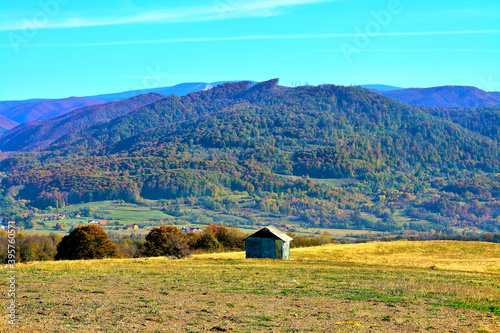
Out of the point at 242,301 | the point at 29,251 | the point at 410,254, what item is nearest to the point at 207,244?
the point at 29,251

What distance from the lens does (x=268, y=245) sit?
60.5 m

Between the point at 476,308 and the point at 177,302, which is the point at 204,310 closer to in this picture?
the point at 177,302

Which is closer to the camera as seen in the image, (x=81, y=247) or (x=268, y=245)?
(x=268, y=245)

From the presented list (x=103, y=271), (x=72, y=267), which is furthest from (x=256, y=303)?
(x=72, y=267)

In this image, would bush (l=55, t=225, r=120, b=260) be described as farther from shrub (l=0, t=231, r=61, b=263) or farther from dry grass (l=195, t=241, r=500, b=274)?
dry grass (l=195, t=241, r=500, b=274)

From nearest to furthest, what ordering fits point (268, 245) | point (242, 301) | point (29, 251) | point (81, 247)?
point (242, 301)
point (268, 245)
point (81, 247)
point (29, 251)

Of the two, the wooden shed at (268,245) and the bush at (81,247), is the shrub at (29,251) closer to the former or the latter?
the bush at (81,247)

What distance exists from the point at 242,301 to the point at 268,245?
34.7 meters

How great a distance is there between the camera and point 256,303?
83.8ft

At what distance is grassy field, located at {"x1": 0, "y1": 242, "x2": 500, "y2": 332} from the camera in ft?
67.1

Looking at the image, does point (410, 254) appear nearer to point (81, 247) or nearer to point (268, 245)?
point (268, 245)

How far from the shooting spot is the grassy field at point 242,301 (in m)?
20.4

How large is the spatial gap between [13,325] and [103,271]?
813 inches

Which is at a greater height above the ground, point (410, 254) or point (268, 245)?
point (268, 245)
